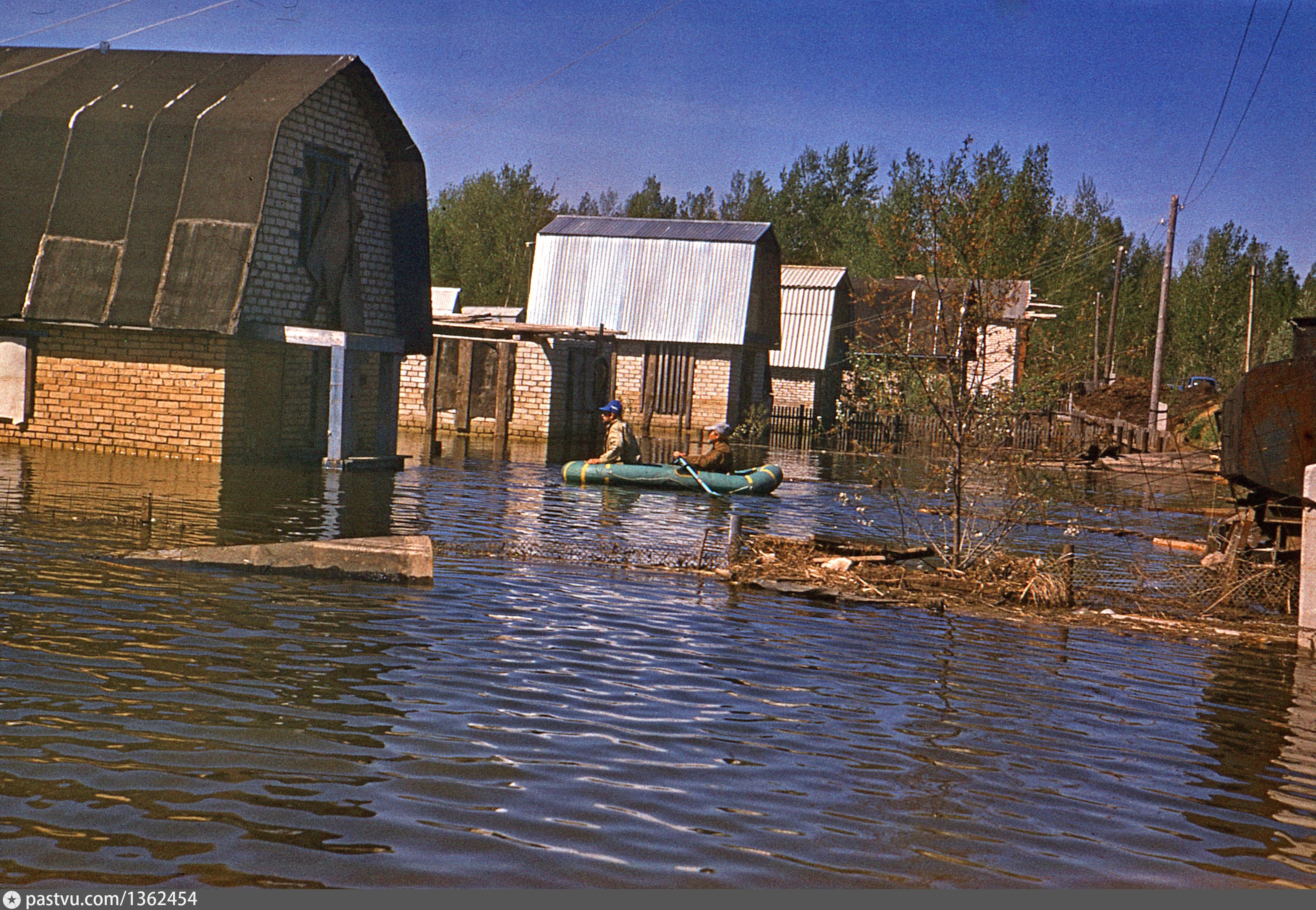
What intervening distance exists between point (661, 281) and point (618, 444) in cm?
1909

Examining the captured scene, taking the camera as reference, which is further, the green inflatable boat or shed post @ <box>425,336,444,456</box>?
shed post @ <box>425,336,444,456</box>

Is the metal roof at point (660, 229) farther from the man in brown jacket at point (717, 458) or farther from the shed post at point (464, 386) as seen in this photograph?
the man in brown jacket at point (717, 458)

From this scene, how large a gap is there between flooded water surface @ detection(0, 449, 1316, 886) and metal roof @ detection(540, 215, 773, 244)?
2864 cm

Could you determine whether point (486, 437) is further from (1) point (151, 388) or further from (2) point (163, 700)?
(2) point (163, 700)

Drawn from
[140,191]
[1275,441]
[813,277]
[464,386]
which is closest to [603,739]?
[1275,441]

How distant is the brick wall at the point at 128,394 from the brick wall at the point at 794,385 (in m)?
27.8

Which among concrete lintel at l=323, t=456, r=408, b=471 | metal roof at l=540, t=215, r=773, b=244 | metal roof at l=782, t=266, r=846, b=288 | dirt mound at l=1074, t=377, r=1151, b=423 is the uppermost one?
metal roof at l=540, t=215, r=773, b=244

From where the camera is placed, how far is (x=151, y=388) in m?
19.4

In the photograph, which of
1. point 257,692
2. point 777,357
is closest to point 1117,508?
point 257,692

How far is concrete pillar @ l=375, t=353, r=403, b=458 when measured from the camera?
2186 cm

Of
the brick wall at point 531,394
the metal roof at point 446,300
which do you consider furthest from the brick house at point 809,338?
the brick wall at point 531,394

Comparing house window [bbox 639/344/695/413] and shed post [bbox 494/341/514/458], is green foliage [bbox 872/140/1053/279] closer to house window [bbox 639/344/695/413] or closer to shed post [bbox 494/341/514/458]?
shed post [bbox 494/341/514/458]

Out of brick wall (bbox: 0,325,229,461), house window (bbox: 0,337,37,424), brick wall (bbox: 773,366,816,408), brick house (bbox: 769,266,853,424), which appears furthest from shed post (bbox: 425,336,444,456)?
brick wall (bbox: 773,366,816,408)

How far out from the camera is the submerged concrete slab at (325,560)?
34.4 feet
